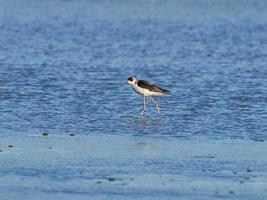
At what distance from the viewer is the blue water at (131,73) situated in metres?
18.7

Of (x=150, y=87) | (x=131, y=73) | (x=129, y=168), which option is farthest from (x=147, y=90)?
(x=129, y=168)

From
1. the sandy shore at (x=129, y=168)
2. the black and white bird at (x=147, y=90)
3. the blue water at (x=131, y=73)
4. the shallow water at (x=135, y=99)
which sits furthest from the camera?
the black and white bird at (x=147, y=90)

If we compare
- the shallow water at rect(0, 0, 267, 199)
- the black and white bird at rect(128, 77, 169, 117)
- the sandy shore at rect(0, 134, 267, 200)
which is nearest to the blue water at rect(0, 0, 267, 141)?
the shallow water at rect(0, 0, 267, 199)

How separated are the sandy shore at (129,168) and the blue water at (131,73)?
2.81ft

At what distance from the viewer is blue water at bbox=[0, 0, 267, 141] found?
1869 cm

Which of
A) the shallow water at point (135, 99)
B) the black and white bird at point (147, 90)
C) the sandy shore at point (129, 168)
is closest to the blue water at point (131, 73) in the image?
the shallow water at point (135, 99)

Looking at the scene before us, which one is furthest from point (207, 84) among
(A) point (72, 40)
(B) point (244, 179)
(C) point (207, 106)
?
(A) point (72, 40)

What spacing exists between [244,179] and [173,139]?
10.7ft

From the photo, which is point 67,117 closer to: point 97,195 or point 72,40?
point 97,195

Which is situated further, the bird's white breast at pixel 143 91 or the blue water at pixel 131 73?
the bird's white breast at pixel 143 91

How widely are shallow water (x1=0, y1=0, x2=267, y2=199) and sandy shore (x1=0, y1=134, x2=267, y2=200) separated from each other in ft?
0.09

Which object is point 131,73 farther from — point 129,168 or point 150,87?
point 129,168

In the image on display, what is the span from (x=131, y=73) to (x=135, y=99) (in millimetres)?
5045

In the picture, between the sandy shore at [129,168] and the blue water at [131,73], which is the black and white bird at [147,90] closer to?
the blue water at [131,73]
